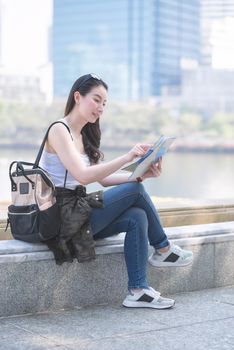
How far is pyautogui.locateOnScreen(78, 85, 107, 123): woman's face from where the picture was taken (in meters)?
3.36

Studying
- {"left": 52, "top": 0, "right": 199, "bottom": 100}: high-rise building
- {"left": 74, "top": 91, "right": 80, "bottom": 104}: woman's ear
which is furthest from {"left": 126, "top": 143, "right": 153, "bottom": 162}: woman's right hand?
{"left": 52, "top": 0, "right": 199, "bottom": 100}: high-rise building

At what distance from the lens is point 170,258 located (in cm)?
356

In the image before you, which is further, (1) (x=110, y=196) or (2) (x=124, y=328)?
(1) (x=110, y=196)

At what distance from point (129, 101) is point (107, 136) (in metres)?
20.2

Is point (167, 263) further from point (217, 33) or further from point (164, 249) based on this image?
point (217, 33)

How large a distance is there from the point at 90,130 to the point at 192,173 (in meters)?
51.8

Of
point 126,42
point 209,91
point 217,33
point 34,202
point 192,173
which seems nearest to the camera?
point 34,202

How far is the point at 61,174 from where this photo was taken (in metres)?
3.32

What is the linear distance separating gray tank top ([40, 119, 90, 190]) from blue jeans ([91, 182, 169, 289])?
0.57 ft

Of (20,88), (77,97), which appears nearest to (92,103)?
(77,97)

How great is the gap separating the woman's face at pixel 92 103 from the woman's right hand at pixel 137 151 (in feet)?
1.04

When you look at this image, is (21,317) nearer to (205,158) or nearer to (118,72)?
(205,158)

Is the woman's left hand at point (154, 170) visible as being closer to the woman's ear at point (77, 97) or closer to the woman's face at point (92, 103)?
the woman's face at point (92, 103)

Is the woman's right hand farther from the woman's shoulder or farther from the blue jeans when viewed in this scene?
the woman's shoulder
